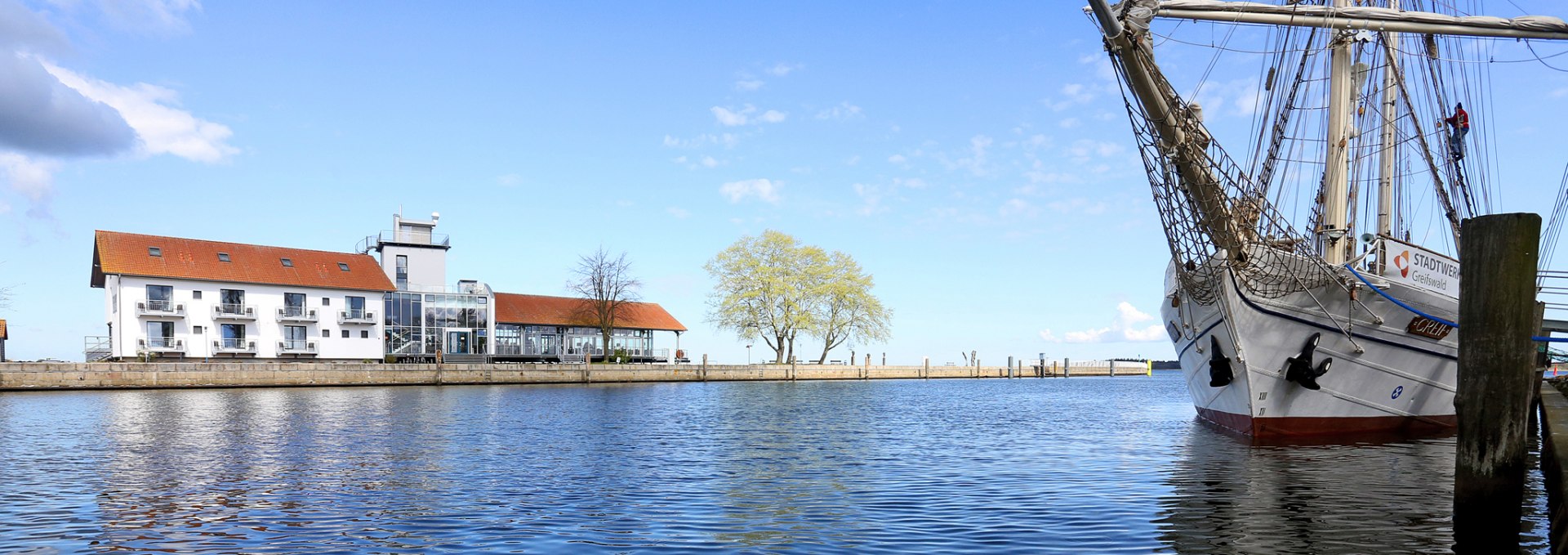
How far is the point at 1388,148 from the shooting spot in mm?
24703

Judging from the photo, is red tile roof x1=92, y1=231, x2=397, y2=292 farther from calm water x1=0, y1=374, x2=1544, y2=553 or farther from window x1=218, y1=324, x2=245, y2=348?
calm water x1=0, y1=374, x2=1544, y2=553

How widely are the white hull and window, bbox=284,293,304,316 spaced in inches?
2091

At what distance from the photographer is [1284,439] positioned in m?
18.7

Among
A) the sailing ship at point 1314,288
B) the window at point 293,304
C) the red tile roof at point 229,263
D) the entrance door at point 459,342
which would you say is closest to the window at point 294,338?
the window at point 293,304

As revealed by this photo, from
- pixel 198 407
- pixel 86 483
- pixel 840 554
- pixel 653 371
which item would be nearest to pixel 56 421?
pixel 198 407

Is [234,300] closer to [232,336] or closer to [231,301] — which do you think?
[231,301]

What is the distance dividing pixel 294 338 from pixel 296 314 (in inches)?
55.6

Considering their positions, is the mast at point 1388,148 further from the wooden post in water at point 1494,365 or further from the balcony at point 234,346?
the balcony at point 234,346

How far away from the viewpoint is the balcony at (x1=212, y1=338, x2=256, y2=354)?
2180 inches

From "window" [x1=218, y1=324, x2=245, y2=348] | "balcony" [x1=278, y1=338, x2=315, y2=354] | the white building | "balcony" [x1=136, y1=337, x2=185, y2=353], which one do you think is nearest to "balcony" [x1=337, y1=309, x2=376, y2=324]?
the white building

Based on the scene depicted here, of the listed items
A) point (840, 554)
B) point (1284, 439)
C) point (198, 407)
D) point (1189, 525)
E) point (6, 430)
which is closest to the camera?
point (840, 554)

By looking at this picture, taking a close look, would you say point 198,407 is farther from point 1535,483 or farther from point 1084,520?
point 1535,483

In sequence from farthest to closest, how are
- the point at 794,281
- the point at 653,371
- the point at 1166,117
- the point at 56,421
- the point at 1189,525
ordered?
the point at 794,281
the point at 653,371
the point at 56,421
the point at 1166,117
the point at 1189,525

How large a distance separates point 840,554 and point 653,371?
178 ft
